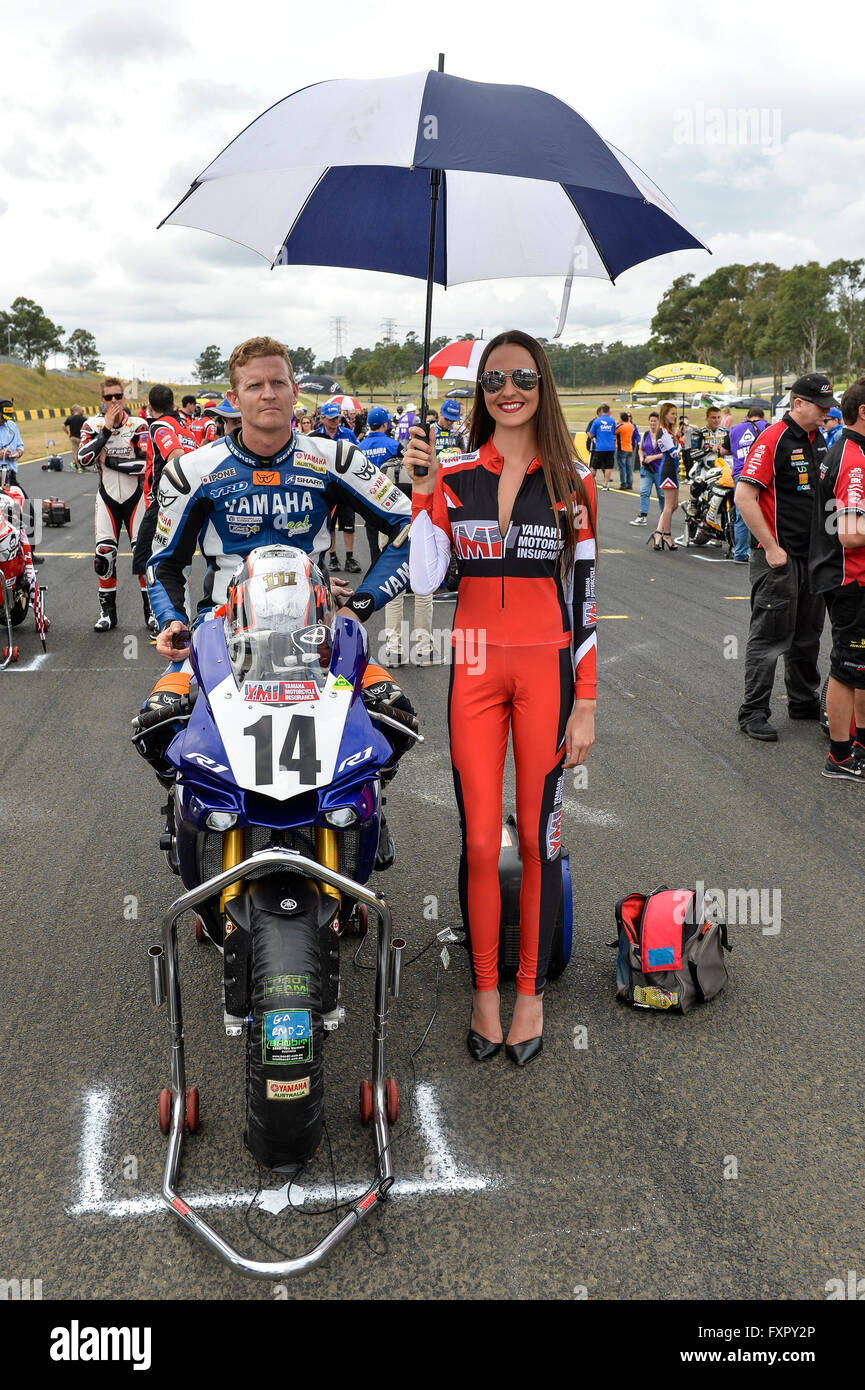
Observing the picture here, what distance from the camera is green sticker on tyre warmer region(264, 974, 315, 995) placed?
2473mm

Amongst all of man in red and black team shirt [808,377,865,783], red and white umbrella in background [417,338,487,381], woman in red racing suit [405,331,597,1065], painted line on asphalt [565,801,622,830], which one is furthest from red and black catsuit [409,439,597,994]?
red and white umbrella in background [417,338,487,381]

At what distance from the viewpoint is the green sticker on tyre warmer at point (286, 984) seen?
97.3 inches

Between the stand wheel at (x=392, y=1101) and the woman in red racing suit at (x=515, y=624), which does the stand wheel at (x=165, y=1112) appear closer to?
the stand wheel at (x=392, y=1101)

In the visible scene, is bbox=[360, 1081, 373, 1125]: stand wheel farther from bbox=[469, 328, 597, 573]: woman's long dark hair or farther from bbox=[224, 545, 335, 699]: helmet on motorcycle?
bbox=[469, 328, 597, 573]: woman's long dark hair

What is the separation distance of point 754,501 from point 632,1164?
491 cm

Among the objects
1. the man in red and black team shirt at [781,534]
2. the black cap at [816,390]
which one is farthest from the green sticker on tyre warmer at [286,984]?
the black cap at [816,390]

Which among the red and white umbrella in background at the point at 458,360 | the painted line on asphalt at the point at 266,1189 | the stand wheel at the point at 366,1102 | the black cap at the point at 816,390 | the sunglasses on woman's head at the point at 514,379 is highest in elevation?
the red and white umbrella in background at the point at 458,360

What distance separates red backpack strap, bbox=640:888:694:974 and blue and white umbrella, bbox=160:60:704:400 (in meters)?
2.25

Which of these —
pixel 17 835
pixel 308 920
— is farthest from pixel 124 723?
pixel 308 920

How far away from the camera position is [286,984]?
2.48 metres

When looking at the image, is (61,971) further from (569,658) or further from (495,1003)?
(569,658)

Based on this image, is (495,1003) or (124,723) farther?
(124,723)

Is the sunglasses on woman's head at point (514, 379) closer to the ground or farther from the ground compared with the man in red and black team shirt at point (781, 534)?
farther from the ground

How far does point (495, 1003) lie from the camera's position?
3508mm
